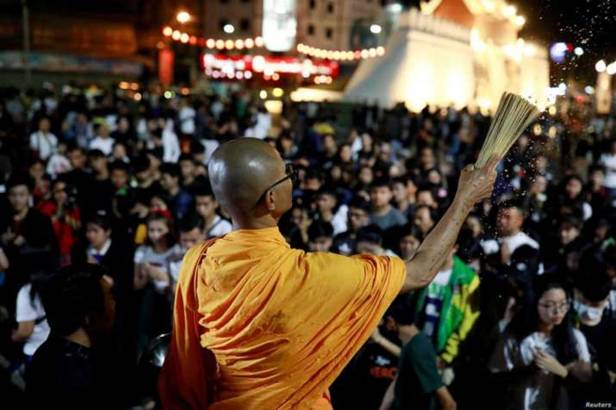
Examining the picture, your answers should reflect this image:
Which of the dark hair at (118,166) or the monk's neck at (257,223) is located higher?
the monk's neck at (257,223)

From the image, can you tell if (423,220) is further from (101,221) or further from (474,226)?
(101,221)

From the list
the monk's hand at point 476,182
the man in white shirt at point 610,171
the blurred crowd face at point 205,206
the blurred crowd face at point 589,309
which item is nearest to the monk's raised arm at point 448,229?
the monk's hand at point 476,182

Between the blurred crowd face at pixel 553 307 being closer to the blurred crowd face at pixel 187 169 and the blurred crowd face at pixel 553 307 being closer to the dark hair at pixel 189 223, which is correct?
the dark hair at pixel 189 223

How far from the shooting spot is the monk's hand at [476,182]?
2.72 metres

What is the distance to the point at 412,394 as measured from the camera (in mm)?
4098

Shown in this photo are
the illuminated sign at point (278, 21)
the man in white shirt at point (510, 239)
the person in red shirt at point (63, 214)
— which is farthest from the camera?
the illuminated sign at point (278, 21)

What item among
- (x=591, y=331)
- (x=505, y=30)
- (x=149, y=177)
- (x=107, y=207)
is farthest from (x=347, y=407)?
(x=505, y=30)

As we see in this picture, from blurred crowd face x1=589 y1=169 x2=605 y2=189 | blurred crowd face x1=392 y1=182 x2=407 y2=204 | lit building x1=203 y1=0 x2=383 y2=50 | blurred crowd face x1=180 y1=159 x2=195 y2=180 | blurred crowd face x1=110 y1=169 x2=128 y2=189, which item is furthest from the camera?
lit building x1=203 y1=0 x2=383 y2=50

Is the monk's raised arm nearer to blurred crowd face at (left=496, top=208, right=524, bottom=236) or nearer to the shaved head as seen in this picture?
the shaved head

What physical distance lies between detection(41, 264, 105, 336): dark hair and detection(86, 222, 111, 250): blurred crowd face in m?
2.53

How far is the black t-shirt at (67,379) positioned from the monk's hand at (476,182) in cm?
174

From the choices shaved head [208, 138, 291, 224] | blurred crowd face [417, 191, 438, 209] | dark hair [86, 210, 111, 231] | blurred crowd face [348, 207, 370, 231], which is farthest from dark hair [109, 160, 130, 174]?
shaved head [208, 138, 291, 224]

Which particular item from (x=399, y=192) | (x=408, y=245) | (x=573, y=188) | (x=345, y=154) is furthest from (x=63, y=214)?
(x=573, y=188)

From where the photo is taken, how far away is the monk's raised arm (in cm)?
263
